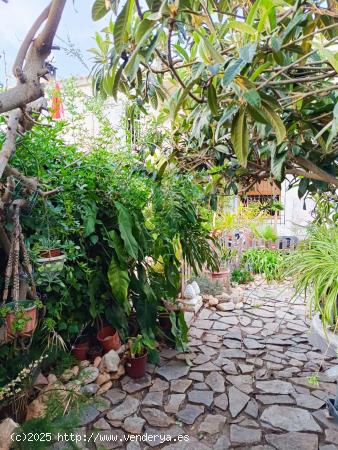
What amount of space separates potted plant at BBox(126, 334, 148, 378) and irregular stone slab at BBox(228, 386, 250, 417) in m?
0.67

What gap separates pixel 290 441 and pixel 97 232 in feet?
5.80

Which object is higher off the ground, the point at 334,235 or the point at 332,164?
the point at 332,164

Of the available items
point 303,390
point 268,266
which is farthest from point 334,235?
point 268,266

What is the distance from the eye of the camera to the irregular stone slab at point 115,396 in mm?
2035

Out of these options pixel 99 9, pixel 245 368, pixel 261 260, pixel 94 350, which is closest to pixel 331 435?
pixel 245 368

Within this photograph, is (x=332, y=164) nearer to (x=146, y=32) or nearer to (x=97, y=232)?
(x=146, y=32)

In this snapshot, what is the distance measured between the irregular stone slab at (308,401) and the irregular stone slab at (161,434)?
83 cm

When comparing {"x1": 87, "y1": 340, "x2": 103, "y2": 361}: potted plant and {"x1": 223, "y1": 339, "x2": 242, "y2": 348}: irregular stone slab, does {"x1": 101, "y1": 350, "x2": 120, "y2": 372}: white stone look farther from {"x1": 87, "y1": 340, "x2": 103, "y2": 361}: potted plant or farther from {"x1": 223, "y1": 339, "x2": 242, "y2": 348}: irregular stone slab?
{"x1": 223, "y1": 339, "x2": 242, "y2": 348}: irregular stone slab

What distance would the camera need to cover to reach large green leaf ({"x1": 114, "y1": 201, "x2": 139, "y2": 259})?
206 centimetres

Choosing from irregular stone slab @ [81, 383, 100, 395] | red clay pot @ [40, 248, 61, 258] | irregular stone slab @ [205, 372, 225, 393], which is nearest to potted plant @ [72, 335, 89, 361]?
irregular stone slab @ [81, 383, 100, 395]

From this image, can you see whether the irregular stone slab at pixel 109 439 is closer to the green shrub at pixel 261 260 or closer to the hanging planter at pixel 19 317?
the hanging planter at pixel 19 317

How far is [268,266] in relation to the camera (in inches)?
198

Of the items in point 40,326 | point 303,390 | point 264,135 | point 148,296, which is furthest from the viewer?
point 148,296

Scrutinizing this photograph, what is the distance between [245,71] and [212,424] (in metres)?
1.94
